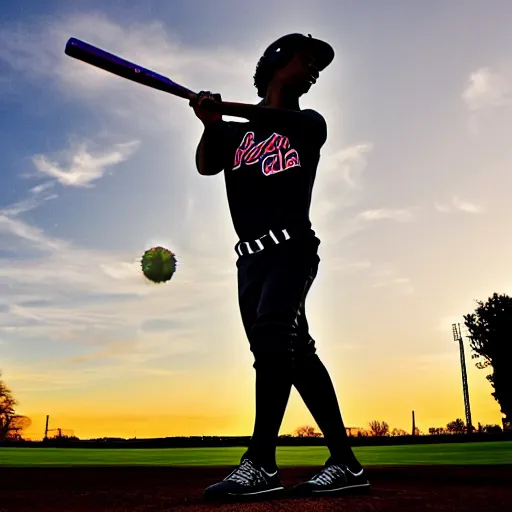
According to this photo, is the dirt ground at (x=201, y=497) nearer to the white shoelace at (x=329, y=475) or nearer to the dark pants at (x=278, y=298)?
the white shoelace at (x=329, y=475)

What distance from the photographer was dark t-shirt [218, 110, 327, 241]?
4.30 metres

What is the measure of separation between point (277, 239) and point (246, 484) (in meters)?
Answer: 1.55

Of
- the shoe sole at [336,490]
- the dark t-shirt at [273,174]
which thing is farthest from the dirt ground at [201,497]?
the dark t-shirt at [273,174]

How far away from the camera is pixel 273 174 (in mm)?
4375

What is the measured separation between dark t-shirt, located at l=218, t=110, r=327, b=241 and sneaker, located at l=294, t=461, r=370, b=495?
1613mm

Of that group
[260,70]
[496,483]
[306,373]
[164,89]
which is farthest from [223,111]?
[496,483]

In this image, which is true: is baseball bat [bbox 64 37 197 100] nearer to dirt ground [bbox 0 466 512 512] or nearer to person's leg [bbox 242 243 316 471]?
person's leg [bbox 242 243 316 471]

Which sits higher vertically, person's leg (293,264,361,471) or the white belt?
the white belt

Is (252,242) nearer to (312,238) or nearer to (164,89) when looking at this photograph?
(312,238)

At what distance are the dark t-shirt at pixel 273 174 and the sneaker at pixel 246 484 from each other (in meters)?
1.52

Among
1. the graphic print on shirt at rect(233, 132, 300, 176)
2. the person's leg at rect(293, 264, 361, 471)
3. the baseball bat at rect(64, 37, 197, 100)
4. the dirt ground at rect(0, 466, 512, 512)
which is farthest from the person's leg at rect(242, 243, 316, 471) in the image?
the baseball bat at rect(64, 37, 197, 100)

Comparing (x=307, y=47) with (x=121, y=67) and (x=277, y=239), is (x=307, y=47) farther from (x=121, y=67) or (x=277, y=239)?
(x=277, y=239)

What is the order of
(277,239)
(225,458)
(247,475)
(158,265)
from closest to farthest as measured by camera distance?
(247,475) < (277,239) < (158,265) < (225,458)

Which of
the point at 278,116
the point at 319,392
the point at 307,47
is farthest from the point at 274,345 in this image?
the point at 307,47
